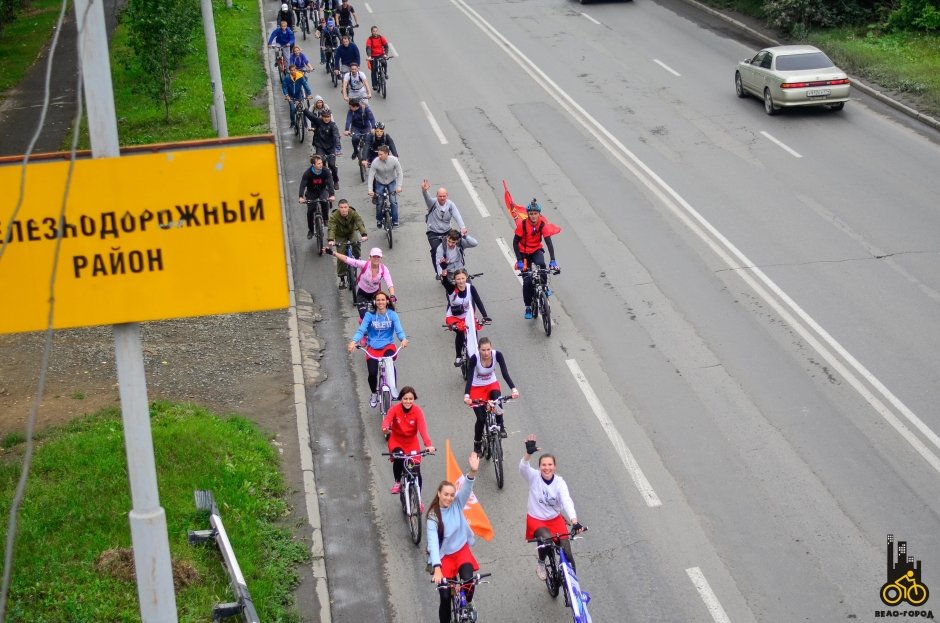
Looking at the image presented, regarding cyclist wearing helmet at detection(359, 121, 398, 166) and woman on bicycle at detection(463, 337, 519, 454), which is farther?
cyclist wearing helmet at detection(359, 121, 398, 166)

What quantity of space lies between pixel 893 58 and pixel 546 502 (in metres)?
23.4

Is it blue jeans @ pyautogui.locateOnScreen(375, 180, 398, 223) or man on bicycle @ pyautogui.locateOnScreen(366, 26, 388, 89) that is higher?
man on bicycle @ pyautogui.locateOnScreen(366, 26, 388, 89)

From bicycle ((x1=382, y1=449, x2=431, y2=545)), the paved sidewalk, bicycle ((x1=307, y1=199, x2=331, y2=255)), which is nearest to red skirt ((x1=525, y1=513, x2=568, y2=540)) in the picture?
bicycle ((x1=382, y1=449, x2=431, y2=545))

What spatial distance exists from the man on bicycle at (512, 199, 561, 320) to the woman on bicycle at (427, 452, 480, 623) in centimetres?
712

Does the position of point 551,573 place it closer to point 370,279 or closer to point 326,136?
point 370,279

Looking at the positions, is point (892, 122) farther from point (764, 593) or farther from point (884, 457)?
point (764, 593)

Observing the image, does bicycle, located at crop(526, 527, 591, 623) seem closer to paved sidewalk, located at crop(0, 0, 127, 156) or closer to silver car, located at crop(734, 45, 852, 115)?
paved sidewalk, located at crop(0, 0, 127, 156)

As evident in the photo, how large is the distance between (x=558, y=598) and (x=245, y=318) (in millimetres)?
8654

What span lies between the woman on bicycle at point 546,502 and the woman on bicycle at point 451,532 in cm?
72

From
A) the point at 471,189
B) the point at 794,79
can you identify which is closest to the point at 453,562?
the point at 471,189

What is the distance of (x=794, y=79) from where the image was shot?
26.0 m

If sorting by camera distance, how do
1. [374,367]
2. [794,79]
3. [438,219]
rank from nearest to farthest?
[374,367] < [438,219] < [794,79]

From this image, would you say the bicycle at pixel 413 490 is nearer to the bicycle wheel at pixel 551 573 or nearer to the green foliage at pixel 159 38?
the bicycle wheel at pixel 551 573

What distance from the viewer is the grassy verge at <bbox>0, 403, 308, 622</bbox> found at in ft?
34.8
